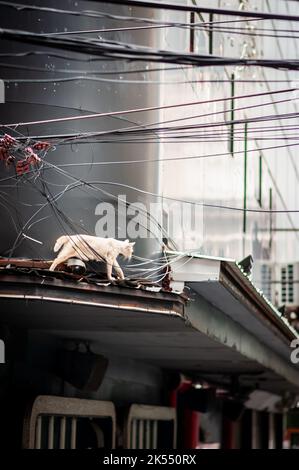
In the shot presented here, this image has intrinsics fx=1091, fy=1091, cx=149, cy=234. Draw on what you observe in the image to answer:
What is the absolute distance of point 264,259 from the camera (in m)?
30.1

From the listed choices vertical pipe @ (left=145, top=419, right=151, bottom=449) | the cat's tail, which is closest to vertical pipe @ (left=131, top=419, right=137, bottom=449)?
vertical pipe @ (left=145, top=419, right=151, bottom=449)

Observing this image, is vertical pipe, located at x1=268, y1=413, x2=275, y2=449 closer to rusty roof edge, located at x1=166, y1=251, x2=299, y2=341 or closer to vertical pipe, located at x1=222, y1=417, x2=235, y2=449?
vertical pipe, located at x1=222, y1=417, x2=235, y2=449

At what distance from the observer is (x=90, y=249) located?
14.4m

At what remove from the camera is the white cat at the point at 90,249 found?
47.1 feet

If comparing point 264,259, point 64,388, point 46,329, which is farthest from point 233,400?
→ point 46,329

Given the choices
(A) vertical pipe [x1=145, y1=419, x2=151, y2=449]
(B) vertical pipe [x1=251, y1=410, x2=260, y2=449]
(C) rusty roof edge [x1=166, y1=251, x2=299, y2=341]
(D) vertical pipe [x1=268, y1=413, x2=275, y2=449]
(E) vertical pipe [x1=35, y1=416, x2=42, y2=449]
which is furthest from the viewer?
(D) vertical pipe [x1=268, y1=413, x2=275, y2=449]

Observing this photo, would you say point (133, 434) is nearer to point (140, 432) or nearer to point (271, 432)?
point (140, 432)

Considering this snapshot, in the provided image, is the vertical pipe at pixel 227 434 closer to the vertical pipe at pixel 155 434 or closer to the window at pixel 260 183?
the window at pixel 260 183

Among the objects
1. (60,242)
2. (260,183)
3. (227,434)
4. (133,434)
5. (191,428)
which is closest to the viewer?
(60,242)

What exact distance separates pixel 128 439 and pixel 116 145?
7509mm

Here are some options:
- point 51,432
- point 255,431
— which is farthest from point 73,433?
point 255,431

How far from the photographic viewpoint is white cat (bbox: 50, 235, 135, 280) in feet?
47.1

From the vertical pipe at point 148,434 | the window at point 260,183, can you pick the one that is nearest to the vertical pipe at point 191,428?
the vertical pipe at point 148,434

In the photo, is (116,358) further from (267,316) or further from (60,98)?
(60,98)
